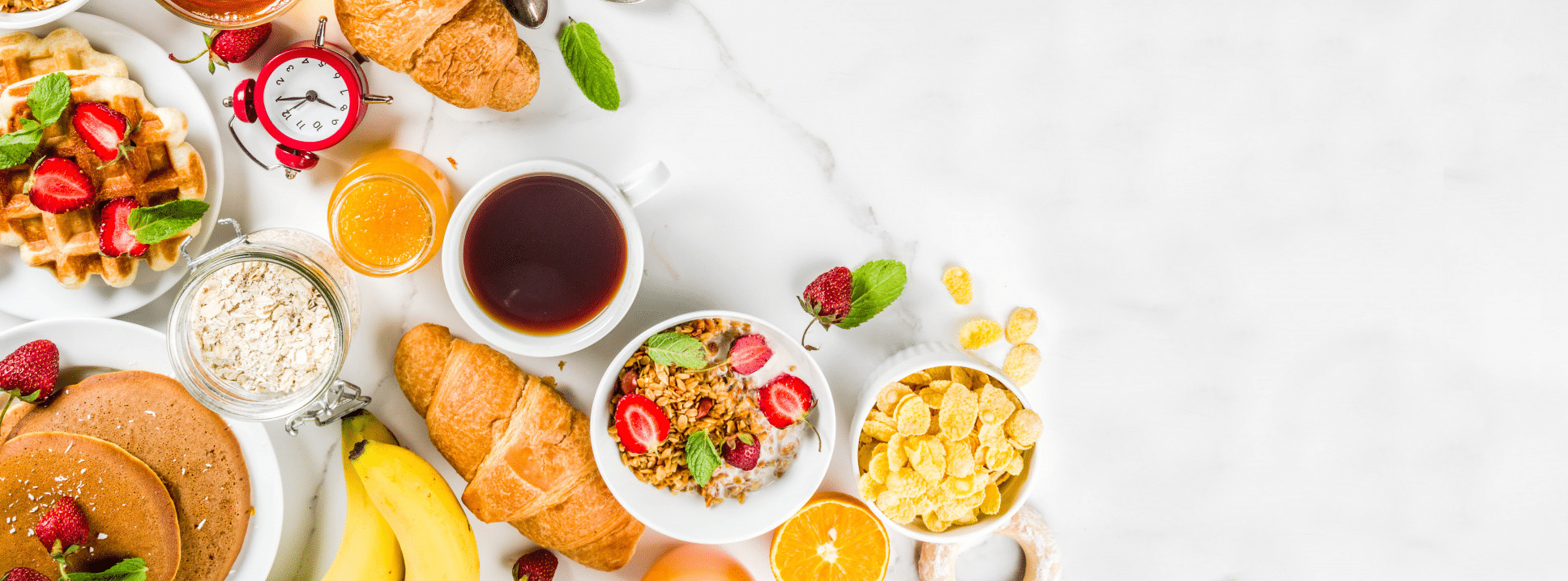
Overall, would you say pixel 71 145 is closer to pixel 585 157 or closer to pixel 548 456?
pixel 585 157

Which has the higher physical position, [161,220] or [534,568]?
[161,220]

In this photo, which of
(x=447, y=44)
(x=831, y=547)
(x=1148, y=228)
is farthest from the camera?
(x=1148, y=228)

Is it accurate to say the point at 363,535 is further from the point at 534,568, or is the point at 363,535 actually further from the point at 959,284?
the point at 959,284

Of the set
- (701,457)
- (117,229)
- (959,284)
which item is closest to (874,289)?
(959,284)

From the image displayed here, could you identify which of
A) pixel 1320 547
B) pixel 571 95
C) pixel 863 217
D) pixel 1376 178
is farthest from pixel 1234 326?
pixel 571 95

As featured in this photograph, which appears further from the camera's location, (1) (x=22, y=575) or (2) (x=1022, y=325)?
(2) (x=1022, y=325)

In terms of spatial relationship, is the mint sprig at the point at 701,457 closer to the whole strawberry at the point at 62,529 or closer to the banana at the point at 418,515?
the banana at the point at 418,515

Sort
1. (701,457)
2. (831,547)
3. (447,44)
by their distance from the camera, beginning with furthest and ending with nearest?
(831,547)
(701,457)
(447,44)
